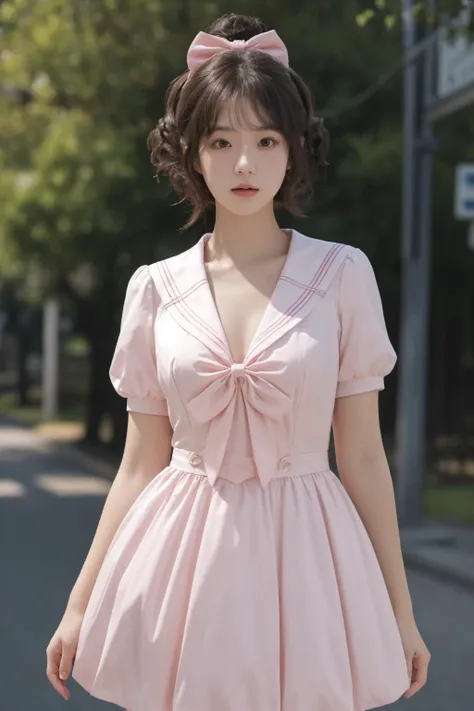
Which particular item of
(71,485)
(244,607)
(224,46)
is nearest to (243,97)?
(224,46)

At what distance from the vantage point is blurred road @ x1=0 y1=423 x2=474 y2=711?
6797 mm

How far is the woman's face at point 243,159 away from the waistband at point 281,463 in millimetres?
478

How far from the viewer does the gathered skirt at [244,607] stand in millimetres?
2510

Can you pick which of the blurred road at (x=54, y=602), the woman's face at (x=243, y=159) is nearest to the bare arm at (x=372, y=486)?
the woman's face at (x=243, y=159)

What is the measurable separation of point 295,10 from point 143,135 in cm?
238

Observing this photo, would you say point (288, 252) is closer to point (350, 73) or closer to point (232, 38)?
point (232, 38)

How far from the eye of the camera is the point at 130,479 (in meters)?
2.76

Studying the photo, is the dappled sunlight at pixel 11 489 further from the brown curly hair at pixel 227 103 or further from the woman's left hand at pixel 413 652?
the woman's left hand at pixel 413 652

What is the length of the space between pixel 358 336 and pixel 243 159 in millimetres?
399

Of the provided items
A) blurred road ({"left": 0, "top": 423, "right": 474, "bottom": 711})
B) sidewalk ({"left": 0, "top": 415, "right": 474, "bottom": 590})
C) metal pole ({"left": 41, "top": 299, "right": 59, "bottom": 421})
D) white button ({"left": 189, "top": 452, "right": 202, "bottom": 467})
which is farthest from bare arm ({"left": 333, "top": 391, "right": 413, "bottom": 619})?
metal pole ({"left": 41, "top": 299, "right": 59, "bottom": 421})

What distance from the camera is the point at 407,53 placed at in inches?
508

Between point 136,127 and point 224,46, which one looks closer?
point 224,46

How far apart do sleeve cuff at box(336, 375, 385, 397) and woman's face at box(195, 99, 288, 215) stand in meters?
0.38

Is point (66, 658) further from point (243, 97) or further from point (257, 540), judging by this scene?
point (243, 97)
